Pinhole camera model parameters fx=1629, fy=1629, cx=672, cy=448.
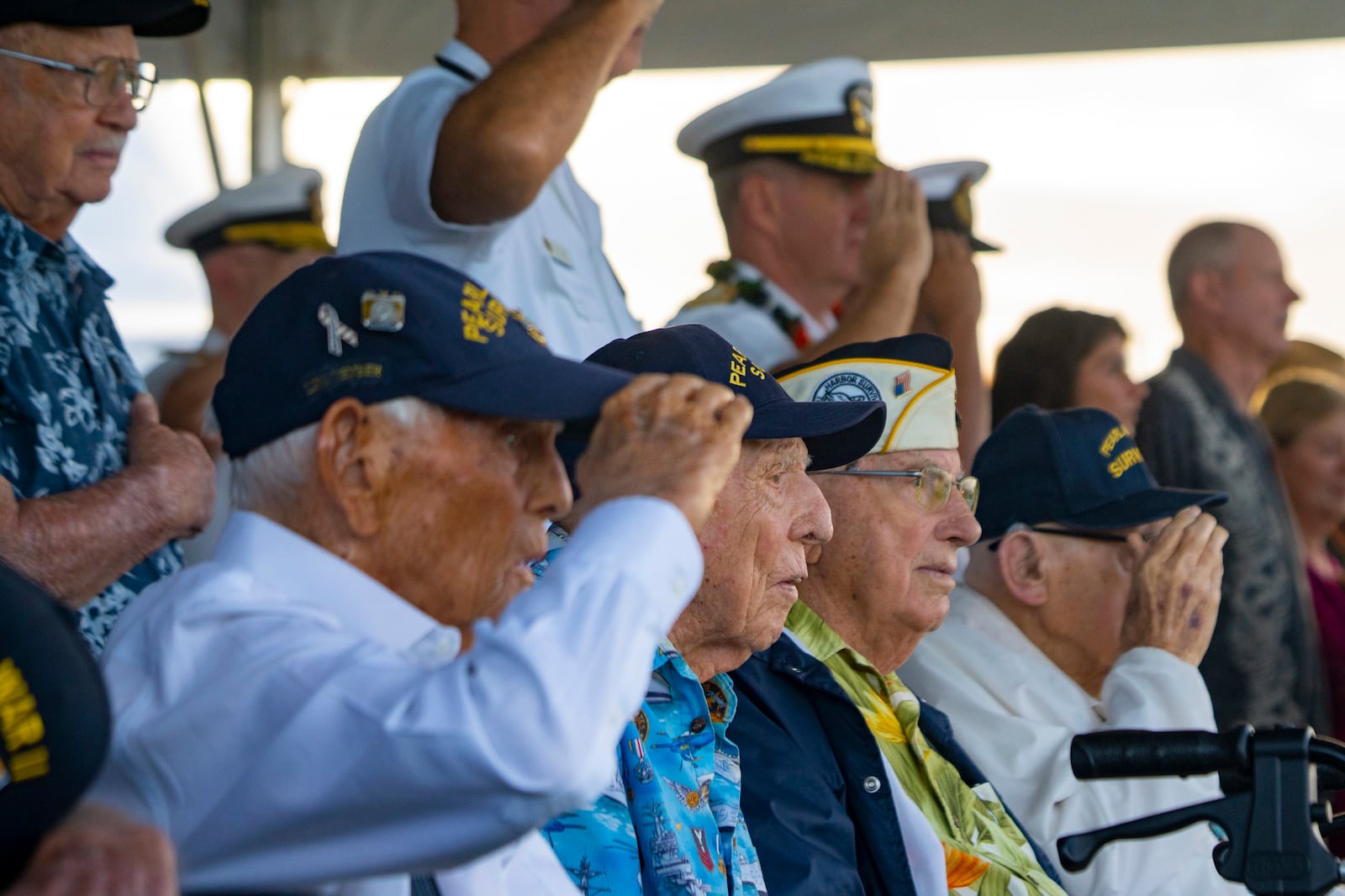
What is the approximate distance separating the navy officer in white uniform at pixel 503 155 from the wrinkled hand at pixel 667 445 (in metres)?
1.29

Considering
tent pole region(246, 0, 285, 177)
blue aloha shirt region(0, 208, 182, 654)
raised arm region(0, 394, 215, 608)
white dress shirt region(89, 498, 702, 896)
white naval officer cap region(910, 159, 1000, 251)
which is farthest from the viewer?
tent pole region(246, 0, 285, 177)

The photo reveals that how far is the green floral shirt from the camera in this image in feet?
9.39

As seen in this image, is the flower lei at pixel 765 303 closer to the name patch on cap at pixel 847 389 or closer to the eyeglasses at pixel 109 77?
the name patch on cap at pixel 847 389

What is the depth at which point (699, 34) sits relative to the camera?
5773 millimetres

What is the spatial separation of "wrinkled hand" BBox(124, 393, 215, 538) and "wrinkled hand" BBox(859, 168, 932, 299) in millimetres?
1880

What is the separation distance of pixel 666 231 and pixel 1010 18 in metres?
1.47

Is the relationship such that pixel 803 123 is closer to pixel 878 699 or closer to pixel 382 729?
pixel 878 699

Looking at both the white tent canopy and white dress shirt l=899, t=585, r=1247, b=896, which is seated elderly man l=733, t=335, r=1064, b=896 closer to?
white dress shirt l=899, t=585, r=1247, b=896

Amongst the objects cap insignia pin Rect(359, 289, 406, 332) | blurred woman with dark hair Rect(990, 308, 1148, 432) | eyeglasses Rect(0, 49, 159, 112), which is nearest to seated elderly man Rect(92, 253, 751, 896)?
cap insignia pin Rect(359, 289, 406, 332)

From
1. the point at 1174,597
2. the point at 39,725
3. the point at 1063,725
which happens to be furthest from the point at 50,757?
the point at 1174,597

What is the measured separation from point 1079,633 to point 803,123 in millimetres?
1538

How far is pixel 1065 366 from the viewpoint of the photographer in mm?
4691

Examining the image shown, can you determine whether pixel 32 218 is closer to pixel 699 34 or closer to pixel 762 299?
pixel 762 299

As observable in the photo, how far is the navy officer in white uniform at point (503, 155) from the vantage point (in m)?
2.83
